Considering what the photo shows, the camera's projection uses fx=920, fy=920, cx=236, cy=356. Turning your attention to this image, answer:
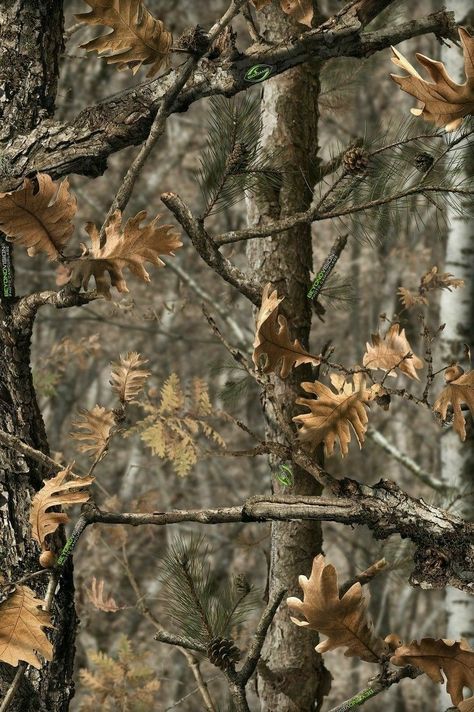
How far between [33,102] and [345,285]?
0.91 meters

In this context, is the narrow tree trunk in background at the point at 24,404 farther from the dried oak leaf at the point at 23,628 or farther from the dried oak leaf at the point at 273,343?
the dried oak leaf at the point at 273,343

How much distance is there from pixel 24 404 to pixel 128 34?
0.57m

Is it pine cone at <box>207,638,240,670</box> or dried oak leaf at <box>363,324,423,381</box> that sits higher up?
dried oak leaf at <box>363,324,423,381</box>

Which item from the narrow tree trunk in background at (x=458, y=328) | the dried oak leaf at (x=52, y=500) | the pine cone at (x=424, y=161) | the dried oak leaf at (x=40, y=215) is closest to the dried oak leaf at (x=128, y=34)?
the dried oak leaf at (x=40, y=215)

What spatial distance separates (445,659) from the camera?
117 cm

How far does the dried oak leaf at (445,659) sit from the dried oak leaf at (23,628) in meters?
0.45

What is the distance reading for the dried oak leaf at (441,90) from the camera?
0.99 metres

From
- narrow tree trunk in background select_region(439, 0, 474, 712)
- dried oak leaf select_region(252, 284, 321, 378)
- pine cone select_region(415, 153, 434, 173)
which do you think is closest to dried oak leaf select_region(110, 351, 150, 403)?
dried oak leaf select_region(252, 284, 321, 378)

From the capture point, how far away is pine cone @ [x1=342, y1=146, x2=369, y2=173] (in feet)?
4.72

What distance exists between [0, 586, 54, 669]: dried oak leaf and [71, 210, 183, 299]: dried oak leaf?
0.41 metres

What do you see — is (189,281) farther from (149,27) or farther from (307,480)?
(149,27)

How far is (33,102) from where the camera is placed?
1.43 metres

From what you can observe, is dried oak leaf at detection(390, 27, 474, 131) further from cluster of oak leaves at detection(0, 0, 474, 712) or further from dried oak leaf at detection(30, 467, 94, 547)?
dried oak leaf at detection(30, 467, 94, 547)

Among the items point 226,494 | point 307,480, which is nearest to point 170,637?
point 307,480
